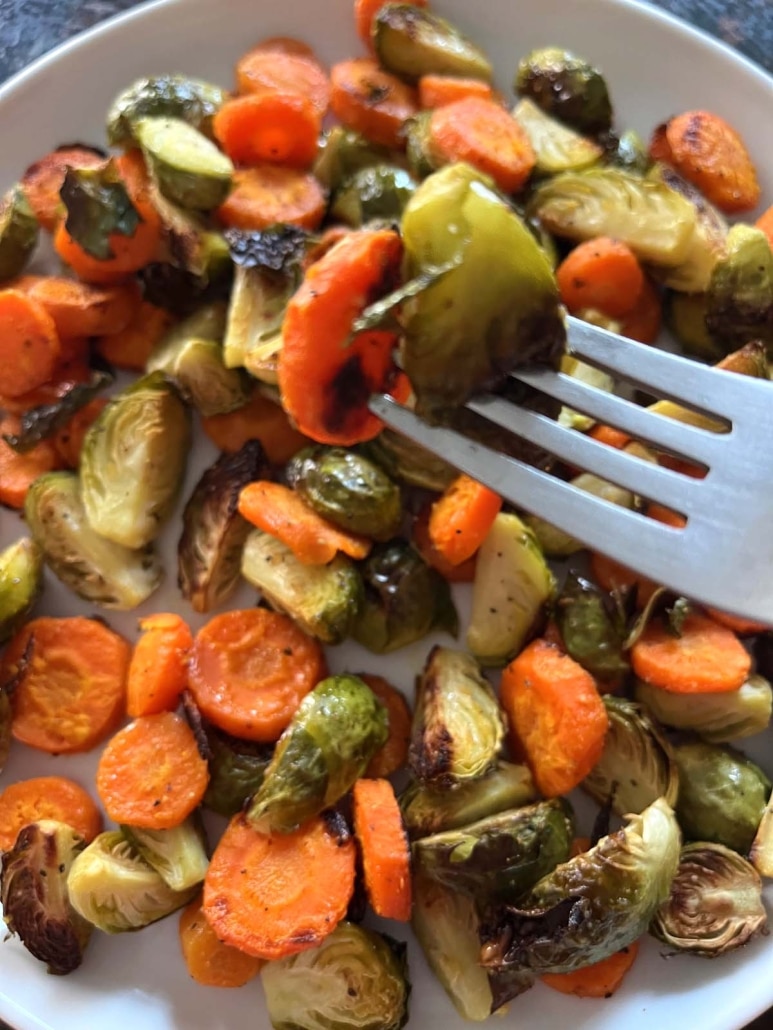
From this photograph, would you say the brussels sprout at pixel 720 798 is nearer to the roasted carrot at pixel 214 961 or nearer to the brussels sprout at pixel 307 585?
the brussels sprout at pixel 307 585

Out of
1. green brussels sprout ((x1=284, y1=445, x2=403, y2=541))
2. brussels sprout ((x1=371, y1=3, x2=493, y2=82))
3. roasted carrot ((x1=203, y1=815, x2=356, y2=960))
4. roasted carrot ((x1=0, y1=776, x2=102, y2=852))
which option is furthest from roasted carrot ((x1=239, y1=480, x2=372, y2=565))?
brussels sprout ((x1=371, y1=3, x2=493, y2=82))

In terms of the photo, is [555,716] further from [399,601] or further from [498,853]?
[399,601]

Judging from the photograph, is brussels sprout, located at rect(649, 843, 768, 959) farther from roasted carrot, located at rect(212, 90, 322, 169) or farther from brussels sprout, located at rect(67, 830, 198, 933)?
roasted carrot, located at rect(212, 90, 322, 169)

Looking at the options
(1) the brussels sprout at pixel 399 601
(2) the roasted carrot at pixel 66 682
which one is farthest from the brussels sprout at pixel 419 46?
(2) the roasted carrot at pixel 66 682

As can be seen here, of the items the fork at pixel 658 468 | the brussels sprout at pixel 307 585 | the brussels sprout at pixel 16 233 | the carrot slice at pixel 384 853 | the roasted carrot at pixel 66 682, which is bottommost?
the carrot slice at pixel 384 853

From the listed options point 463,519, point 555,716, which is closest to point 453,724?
point 555,716

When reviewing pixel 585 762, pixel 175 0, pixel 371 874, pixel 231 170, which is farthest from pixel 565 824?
pixel 175 0
